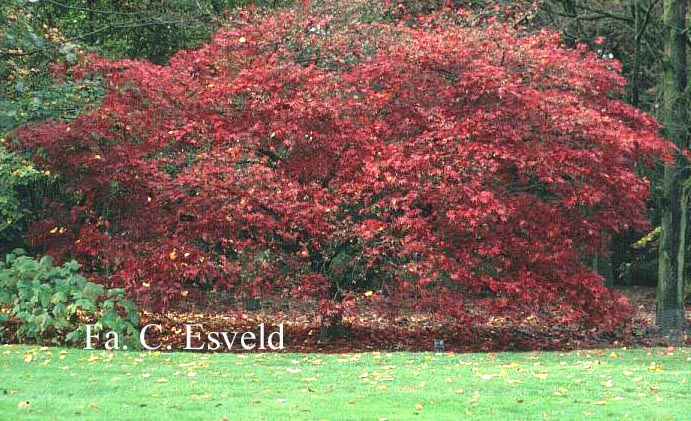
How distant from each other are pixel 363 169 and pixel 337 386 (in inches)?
143

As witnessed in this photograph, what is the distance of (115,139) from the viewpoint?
11.3 meters

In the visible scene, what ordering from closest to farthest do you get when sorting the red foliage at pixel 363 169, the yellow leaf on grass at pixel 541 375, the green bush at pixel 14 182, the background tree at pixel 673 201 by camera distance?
the yellow leaf on grass at pixel 541 375 < the red foliage at pixel 363 169 < the green bush at pixel 14 182 < the background tree at pixel 673 201

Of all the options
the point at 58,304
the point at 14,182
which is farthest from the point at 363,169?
the point at 14,182

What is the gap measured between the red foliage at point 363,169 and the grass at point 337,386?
4.56ft

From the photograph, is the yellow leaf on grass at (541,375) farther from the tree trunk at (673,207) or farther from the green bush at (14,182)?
the green bush at (14,182)

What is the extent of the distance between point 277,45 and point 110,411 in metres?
6.25

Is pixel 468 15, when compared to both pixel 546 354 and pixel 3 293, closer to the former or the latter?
pixel 546 354

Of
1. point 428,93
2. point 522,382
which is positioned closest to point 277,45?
point 428,93

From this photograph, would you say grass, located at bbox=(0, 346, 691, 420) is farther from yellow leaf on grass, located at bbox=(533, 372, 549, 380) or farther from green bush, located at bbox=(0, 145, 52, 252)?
green bush, located at bbox=(0, 145, 52, 252)

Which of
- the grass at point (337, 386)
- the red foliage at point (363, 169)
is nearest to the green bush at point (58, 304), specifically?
the red foliage at point (363, 169)

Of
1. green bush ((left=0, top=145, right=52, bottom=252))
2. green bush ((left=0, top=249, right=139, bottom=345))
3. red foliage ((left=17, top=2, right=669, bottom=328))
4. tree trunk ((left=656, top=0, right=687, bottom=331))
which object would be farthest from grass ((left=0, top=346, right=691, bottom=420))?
tree trunk ((left=656, top=0, right=687, bottom=331))

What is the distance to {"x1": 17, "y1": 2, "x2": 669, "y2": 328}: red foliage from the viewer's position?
10422 mm

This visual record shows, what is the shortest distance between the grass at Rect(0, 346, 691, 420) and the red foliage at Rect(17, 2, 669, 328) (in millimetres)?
1391

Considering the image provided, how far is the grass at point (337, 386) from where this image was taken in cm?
628
